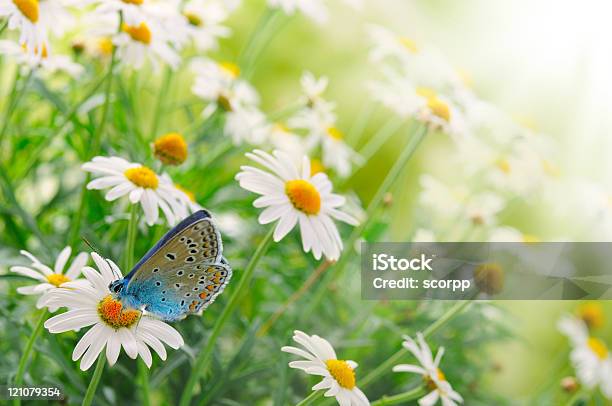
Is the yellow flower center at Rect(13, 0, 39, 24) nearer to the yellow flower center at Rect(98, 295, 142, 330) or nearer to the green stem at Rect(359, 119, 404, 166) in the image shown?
the yellow flower center at Rect(98, 295, 142, 330)

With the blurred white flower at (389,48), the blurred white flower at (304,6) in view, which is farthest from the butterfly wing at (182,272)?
the blurred white flower at (389,48)

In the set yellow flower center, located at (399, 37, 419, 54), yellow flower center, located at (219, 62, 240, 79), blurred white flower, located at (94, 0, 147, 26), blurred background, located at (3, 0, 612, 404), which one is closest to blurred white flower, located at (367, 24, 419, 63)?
yellow flower center, located at (399, 37, 419, 54)

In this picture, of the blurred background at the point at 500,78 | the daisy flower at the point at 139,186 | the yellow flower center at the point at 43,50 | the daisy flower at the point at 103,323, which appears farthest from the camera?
the blurred background at the point at 500,78

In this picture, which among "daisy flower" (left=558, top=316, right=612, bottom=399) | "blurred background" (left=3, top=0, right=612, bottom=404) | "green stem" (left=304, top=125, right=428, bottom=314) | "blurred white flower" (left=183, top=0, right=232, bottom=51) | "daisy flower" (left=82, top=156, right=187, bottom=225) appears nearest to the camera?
"daisy flower" (left=82, top=156, right=187, bottom=225)

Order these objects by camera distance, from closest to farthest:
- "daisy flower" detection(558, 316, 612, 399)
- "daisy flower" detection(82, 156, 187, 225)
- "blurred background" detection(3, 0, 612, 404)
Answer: "daisy flower" detection(82, 156, 187, 225), "daisy flower" detection(558, 316, 612, 399), "blurred background" detection(3, 0, 612, 404)

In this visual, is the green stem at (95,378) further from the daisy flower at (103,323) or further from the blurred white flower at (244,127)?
the blurred white flower at (244,127)

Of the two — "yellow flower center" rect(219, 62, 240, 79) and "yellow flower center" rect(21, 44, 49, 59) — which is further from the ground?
"yellow flower center" rect(21, 44, 49, 59)

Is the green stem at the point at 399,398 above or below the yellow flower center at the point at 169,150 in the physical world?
below
